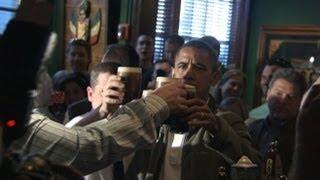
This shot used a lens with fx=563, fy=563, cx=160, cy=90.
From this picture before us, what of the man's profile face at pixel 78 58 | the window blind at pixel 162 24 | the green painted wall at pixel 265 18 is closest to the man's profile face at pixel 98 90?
the man's profile face at pixel 78 58

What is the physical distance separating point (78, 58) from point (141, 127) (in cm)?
284

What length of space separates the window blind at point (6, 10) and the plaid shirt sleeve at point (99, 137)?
46 cm

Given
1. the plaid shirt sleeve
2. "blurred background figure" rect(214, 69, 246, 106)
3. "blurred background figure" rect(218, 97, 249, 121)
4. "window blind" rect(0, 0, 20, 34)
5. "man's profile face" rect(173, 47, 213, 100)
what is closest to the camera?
"window blind" rect(0, 0, 20, 34)

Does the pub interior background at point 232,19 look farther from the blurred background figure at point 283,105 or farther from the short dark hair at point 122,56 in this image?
the blurred background figure at point 283,105

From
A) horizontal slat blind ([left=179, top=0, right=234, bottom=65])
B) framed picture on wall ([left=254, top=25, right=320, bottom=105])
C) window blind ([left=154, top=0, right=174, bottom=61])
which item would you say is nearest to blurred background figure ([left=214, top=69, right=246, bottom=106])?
window blind ([left=154, top=0, right=174, bottom=61])

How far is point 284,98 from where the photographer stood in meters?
2.64

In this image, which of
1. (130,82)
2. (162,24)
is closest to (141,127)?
(130,82)

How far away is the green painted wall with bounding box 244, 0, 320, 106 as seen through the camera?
6.32 metres

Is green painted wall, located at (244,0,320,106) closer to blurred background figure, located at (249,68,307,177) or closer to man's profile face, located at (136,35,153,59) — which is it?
man's profile face, located at (136,35,153,59)

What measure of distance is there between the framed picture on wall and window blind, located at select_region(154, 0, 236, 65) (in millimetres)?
403

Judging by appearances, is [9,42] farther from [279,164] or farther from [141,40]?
[141,40]

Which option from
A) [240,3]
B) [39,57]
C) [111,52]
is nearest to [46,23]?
[39,57]

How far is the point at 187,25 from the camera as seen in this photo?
20.1 feet

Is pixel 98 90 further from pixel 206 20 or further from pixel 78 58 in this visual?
pixel 206 20
